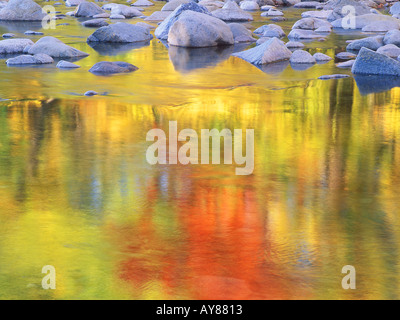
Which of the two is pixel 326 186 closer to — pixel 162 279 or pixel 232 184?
pixel 232 184

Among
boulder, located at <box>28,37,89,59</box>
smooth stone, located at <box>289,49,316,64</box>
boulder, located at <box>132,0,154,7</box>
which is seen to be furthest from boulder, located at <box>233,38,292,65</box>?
boulder, located at <box>132,0,154,7</box>

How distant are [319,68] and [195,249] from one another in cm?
609

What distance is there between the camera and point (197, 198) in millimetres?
4270

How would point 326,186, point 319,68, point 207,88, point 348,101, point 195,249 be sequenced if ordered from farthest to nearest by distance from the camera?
point 319,68
point 207,88
point 348,101
point 326,186
point 195,249

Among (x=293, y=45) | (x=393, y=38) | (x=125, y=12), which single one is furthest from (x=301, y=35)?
(x=125, y=12)

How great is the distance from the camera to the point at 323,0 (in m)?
20.0

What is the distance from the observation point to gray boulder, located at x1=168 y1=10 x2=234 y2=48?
1109cm

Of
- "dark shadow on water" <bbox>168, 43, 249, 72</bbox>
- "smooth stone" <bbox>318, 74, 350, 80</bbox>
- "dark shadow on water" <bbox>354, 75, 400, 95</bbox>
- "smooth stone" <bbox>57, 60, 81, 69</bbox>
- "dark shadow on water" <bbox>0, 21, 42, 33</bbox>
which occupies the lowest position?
"dark shadow on water" <bbox>354, 75, 400, 95</bbox>

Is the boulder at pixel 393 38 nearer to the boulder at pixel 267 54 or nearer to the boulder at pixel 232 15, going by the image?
the boulder at pixel 267 54

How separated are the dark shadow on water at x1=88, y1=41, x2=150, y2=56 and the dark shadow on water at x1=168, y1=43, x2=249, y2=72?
0.62 metres

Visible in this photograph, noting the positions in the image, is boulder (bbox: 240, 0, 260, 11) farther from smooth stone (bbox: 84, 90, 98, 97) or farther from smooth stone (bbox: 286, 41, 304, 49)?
smooth stone (bbox: 84, 90, 98, 97)

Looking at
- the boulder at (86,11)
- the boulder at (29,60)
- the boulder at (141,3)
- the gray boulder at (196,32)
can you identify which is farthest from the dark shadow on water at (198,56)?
the boulder at (141,3)

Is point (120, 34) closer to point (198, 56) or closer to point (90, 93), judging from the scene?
point (198, 56)
